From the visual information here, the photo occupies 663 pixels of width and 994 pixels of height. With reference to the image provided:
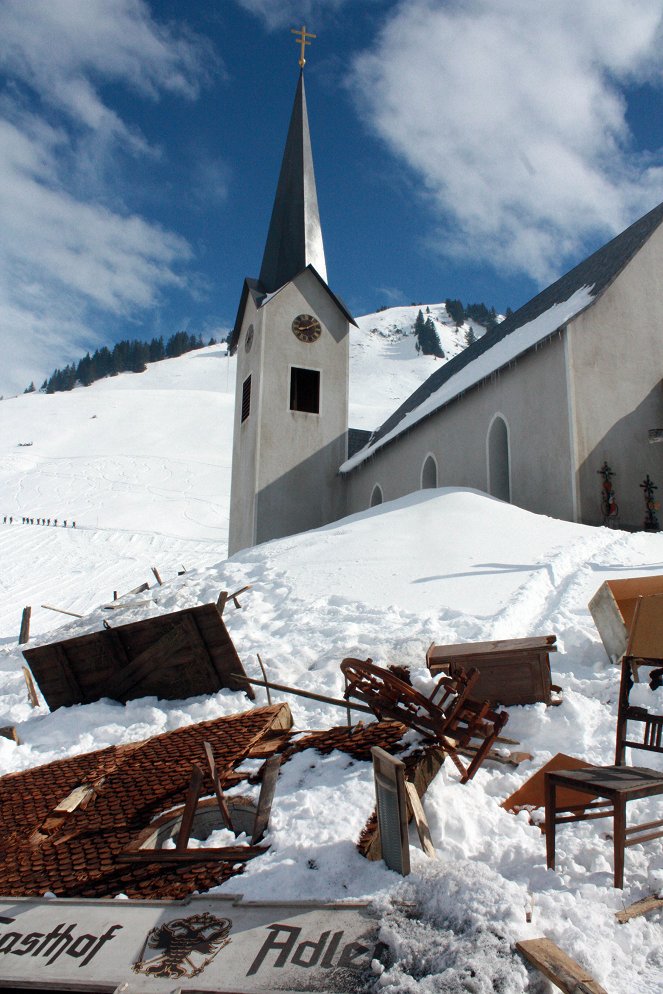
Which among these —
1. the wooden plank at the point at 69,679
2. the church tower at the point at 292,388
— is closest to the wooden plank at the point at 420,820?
the wooden plank at the point at 69,679

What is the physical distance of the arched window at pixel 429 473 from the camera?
22.5m

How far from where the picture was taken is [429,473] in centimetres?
2280

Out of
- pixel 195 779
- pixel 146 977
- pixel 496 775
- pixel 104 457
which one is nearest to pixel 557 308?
pixel 496 775

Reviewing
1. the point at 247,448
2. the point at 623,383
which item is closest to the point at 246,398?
the point at 247,448

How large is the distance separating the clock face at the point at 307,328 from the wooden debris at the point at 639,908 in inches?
1002

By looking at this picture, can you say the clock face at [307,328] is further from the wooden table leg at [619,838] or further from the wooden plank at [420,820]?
the wooden table leg at [619,838]

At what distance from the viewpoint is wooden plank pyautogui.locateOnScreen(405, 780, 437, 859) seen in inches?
151

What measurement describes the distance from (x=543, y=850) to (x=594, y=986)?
1.37 metres

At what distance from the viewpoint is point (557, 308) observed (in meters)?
18.9

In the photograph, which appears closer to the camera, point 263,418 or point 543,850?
point 543,850

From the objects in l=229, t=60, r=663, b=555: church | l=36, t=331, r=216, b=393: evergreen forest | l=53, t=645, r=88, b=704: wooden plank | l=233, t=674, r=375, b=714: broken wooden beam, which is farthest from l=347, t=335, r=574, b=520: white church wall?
l=36, t=331, r=216, b=393: evergreen forest

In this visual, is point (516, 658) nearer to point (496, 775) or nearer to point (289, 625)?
point (496, 775)

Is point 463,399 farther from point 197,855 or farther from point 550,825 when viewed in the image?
point 197,855

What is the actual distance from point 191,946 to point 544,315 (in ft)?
63.4
